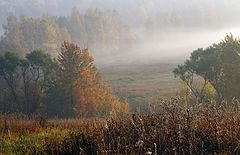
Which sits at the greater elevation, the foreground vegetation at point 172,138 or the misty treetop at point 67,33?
the misty treetop at point 67,33

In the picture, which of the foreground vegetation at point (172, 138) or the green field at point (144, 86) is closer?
the foreground vegetation at point (172, 138)

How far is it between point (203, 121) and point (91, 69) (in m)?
35.7

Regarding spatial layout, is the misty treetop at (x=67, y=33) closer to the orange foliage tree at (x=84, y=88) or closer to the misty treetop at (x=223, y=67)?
the orange foliage tree at (x=84, y=88)

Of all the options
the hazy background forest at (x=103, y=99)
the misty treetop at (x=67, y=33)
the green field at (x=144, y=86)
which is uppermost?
the misty treetop at (x=67, y=33)

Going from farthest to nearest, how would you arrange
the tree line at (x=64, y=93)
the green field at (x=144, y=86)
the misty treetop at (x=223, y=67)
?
the green field at (x=144, y=86) < the tree line at (x=64, y=93) < the misty treetop at (x=223, y=67)

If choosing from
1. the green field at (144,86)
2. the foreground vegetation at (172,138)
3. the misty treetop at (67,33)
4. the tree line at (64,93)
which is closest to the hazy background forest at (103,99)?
the foreground vegetation at (172,138)

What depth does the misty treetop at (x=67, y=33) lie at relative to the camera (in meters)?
86.8

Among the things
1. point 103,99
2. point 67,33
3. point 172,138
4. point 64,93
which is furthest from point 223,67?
point 67,33

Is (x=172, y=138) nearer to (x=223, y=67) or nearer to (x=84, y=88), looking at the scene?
(x=223, y=67)

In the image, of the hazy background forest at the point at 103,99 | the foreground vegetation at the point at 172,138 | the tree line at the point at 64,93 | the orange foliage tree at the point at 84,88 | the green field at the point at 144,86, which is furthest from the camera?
the green field at the point at 144,86

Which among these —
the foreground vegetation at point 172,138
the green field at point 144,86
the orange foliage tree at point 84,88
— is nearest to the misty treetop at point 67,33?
the green field at point 144,86

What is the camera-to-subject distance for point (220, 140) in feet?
16.1

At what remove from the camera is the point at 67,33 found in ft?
333

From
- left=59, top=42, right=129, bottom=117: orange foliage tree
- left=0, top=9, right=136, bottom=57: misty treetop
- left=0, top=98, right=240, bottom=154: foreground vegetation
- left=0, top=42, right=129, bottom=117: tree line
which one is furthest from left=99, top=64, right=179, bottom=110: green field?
left=0, top=9, right=136, bottom=57: misty treetop
